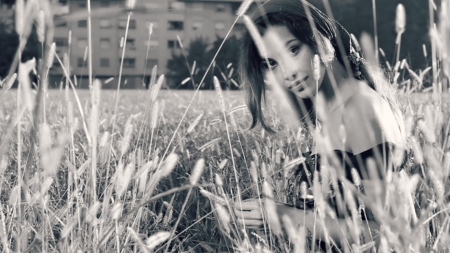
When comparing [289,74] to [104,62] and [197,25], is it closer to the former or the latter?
[104,62]

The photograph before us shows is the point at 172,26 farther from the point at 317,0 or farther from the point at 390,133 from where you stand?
the point at 390,133

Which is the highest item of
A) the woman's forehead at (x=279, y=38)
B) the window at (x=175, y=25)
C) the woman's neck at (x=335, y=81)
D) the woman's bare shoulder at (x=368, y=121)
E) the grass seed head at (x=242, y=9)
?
the window at (x=175, y=25)

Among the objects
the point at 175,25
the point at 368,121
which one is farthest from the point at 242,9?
the point at 175,25

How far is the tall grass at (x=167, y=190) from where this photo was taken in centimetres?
80

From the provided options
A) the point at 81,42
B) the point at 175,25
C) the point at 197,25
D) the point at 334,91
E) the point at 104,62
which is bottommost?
the point at 334,91

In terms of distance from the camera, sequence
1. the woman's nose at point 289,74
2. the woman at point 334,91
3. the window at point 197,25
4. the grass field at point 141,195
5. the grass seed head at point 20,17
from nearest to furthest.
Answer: the grass seed head at point 20,17 → the grass field at point 141,195 → the woman at point 334,91 → the woman's nose at point 289,74 → the window at point 197,25

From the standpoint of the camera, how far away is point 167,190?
78.5 inches

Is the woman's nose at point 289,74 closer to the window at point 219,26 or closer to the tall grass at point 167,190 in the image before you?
the tall grass at point 167,190

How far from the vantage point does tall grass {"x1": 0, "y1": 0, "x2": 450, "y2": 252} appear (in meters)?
0.80

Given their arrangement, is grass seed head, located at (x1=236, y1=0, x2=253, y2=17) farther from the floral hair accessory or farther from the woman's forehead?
the floral hair accessory

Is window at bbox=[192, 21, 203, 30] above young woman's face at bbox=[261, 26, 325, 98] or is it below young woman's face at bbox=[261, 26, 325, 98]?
above

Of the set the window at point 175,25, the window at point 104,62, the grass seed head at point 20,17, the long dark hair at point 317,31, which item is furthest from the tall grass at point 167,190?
the window at point 104,62

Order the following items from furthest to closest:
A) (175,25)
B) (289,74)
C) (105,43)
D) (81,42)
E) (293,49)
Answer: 1. (175,25)
2. (105,43)
3. (81,42)
4. (293,49)
5. (289,74)

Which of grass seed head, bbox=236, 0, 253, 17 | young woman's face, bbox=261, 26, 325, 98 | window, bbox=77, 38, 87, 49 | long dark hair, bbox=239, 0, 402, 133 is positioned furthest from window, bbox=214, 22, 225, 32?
grass seed head, bbox=236, 0, 253, 17
